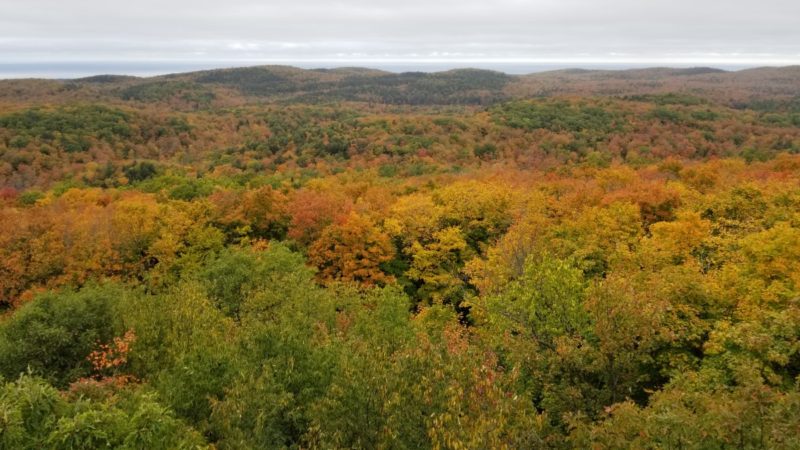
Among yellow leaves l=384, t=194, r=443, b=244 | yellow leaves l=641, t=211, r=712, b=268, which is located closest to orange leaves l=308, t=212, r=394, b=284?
yellow leaves l=384, t=194, r=443, b=244

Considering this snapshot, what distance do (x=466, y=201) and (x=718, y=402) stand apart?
1245 inches

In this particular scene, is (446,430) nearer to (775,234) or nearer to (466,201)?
(775,234)

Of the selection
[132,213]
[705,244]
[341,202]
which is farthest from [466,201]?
[132,213]

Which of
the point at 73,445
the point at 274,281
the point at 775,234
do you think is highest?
the point at 775,234

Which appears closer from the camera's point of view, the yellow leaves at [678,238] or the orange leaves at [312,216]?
the yellow leaves at [678,238]

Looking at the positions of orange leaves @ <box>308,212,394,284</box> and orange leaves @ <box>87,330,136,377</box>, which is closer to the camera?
orange leaves @ <box>87,330,136,377</box>

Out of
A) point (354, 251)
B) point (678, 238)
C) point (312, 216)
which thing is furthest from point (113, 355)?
point (678, 238)

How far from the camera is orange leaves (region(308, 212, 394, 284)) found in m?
38.6

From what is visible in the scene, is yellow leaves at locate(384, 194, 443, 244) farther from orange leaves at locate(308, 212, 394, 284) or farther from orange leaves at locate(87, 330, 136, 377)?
orange leaves at locate(87, 330, 136, 377)

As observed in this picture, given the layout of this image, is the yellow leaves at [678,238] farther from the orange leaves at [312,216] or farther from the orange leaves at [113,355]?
the orange leaves at [113,355]

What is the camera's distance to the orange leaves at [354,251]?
38.6m

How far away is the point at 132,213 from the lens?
1666 inches

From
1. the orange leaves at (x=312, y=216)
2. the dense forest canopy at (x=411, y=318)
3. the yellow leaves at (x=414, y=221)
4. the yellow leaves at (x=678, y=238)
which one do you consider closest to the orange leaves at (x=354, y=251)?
the dense forest canopy at (x=411, y=318)

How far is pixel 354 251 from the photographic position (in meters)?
38.9
